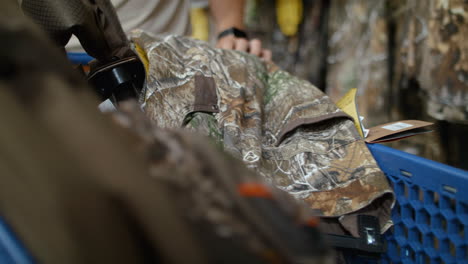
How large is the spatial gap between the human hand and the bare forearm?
0.19 feet

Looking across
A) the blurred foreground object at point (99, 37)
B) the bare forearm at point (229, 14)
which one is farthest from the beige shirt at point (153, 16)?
the blurred foreground object at point (99, 37)

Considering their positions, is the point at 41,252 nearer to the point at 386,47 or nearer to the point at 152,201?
the point at 152,201

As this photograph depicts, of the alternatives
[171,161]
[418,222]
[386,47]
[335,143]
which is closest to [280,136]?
[335,143]

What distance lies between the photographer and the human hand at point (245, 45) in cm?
72

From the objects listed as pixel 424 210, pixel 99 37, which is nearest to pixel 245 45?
pixel 99 37

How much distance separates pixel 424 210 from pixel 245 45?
1.61 feet

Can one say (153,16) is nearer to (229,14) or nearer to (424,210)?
(229,14)

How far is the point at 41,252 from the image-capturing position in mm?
162

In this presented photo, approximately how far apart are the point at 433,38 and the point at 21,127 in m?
0.78

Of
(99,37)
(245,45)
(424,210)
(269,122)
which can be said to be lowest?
(424,210)

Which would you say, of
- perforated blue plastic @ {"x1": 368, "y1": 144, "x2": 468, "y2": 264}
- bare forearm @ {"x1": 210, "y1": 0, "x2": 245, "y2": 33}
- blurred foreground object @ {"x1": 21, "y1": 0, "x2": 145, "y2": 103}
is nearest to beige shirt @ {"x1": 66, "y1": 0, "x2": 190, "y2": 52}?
bare forearm @ {"x1": 210, "y1": 0, "x2": 245, "y2": 33}

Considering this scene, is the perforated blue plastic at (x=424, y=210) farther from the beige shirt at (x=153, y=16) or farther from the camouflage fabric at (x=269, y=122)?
the beige shirt at (x=153, y=16)

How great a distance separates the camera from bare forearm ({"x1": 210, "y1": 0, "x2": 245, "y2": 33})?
82 cm

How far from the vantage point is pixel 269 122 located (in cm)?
58
